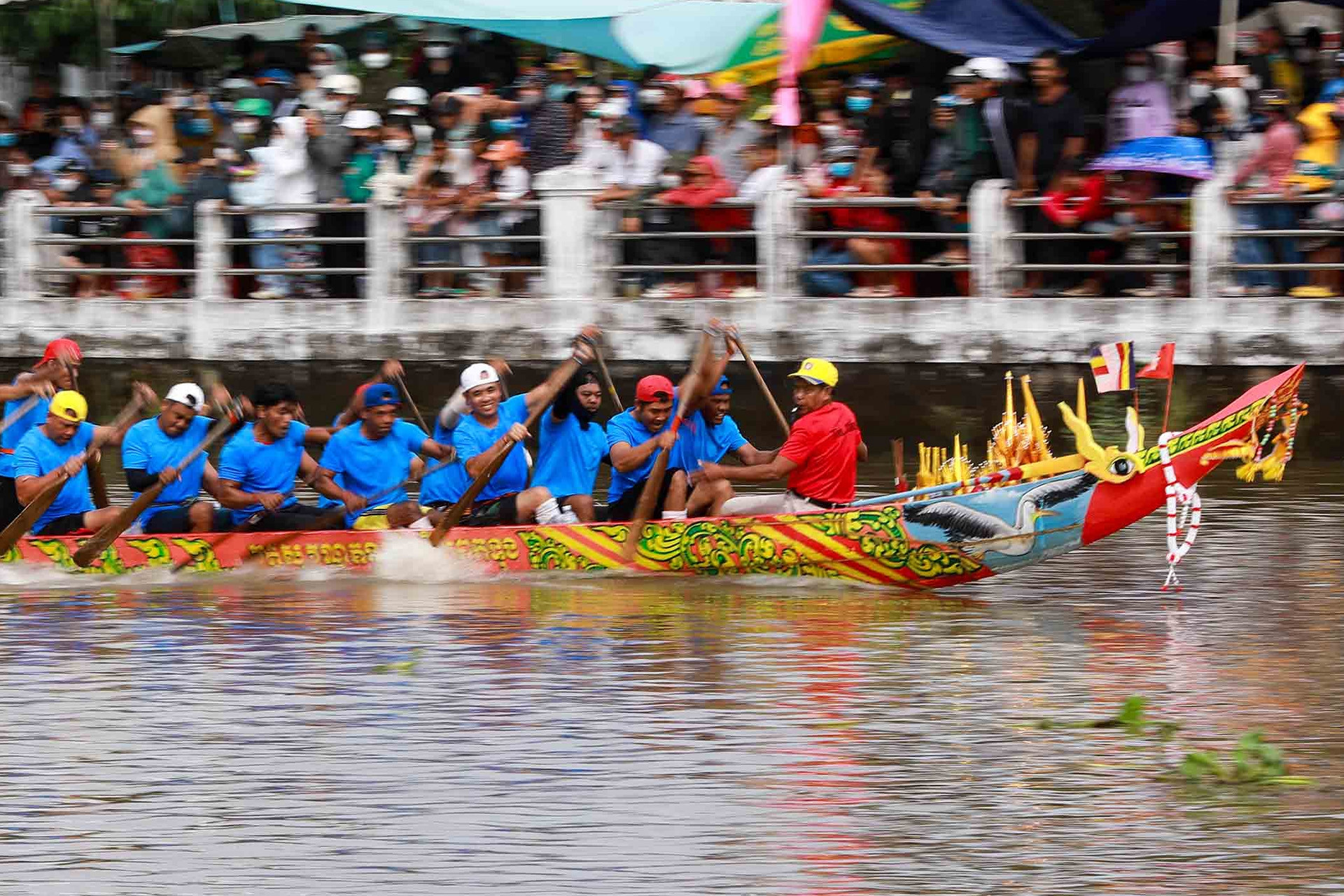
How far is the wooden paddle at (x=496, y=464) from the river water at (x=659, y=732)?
18cm

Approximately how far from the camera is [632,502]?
13023 millimetres

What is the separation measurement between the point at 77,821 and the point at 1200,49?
35.4ft

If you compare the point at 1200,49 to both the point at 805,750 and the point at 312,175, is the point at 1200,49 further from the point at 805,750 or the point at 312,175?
the point at 805,750

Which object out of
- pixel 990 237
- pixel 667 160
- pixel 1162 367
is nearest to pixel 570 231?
pixel 667 160

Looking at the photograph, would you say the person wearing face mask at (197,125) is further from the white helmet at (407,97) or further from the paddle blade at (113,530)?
the paddle blade at (113,530)

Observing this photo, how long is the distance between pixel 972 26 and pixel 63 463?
297 inches

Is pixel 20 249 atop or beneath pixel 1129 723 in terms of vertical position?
atop

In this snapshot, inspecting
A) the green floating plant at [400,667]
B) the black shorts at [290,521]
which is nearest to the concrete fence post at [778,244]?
the black shorts at [290,521]

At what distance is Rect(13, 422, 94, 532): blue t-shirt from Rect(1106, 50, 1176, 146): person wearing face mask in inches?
286

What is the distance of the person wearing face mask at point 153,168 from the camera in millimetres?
18609

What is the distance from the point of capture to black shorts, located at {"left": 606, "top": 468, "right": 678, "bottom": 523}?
12891 millimetres

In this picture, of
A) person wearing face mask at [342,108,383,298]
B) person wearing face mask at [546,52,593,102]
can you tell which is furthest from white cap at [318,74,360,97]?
person wearing face mask at [546,52,593,102]

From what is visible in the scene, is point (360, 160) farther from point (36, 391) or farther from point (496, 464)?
point (496, 464)

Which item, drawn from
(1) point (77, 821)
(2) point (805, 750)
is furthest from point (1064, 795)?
(1) point (77, 821)
